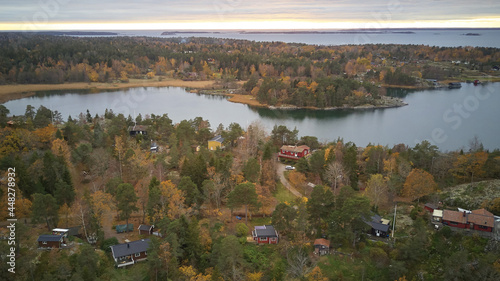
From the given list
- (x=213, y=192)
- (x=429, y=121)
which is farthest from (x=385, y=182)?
(x=429, y=121)

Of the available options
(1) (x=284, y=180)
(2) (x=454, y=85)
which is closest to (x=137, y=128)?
(1) (x=284, y=180)

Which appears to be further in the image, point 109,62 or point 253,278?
point 109,62

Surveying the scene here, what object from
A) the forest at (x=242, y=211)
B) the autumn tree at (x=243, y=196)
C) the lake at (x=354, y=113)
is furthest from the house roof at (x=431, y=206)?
the lake at (x=354, y=113)

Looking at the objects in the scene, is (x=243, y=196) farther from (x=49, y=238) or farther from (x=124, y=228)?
(x=49, y=238)

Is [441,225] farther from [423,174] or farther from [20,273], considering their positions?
[20,273]

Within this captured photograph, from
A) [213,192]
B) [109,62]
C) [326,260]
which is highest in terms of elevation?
[109,62]

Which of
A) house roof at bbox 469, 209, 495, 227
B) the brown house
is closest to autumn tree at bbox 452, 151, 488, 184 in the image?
house roof at bbox 469, 209, 495, 227
